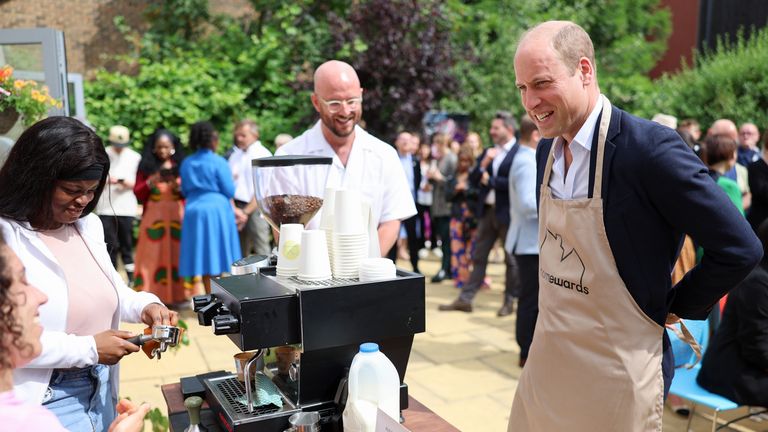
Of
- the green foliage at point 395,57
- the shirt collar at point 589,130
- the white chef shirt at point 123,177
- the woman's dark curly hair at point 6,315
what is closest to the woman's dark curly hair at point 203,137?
the white chef shirt at point 123,177

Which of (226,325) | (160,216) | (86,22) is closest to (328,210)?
(226,325)

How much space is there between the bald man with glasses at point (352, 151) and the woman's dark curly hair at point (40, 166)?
1178mm

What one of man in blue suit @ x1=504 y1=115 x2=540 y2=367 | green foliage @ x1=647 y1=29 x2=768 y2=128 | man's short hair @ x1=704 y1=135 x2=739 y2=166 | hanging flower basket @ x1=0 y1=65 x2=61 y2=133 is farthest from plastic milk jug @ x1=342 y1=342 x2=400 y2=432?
green foliage @ x1=647 y1=29 x2=768 y2=128

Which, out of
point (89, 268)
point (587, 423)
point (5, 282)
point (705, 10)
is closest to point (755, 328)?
point (587, 423)

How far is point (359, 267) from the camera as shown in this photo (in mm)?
1888

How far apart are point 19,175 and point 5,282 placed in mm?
→ 698

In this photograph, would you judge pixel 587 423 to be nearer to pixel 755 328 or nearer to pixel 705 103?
pixel 755 328

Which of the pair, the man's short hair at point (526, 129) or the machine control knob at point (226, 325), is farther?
the man's short hair at point (526, 129)

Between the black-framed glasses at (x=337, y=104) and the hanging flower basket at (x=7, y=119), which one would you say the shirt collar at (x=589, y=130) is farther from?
the hanging flower basket at (x=7, y=119)

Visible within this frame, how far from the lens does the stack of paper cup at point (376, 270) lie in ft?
6.05

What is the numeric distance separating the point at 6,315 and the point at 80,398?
0.81 meters

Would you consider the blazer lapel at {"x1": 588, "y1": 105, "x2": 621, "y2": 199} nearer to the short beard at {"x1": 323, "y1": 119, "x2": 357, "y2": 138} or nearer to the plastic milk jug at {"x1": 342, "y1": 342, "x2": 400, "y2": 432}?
the plastic milk jug at {"x1": 342, "y1": 342, "x2": 400, "y2": 432}

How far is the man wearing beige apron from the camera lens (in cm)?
166

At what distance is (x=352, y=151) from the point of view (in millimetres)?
3061
